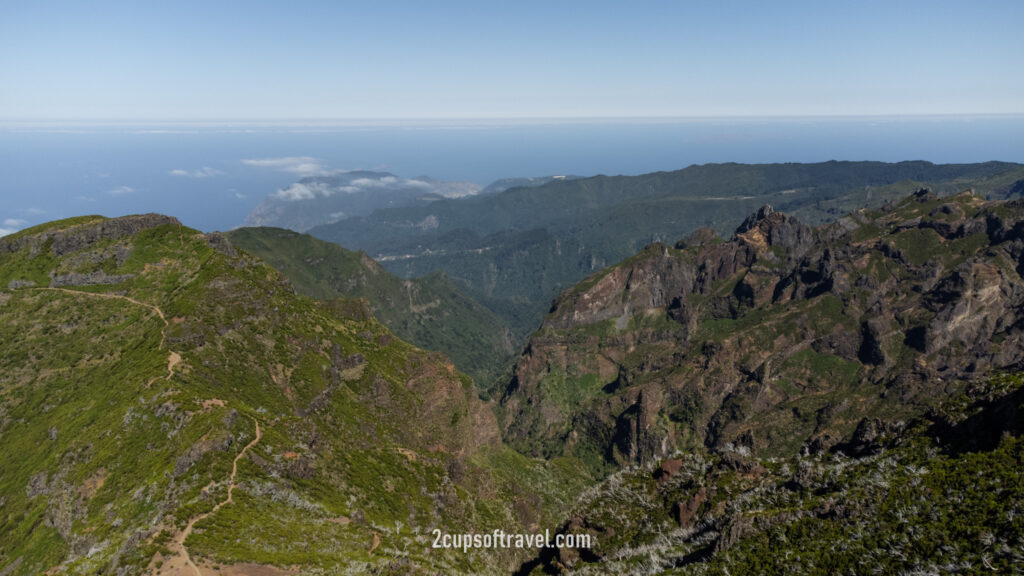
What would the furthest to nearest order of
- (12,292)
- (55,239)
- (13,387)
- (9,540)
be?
(55,239) → (12,292) → (13,387) → (9,540)

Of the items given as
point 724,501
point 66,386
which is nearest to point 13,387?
point 66,386

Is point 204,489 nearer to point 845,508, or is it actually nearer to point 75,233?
point 845,508

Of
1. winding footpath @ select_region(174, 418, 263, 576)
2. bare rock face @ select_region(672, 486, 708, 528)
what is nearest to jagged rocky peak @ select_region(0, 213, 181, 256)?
winding footpath @ select_region(174, 418, 263, 576)

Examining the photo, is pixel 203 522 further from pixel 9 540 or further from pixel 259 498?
pixel 9 540

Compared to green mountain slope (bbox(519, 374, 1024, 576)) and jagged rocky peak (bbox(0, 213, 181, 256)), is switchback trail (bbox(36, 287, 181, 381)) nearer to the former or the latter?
jagged rocky peak (bbox(0, 213, 181, 256))

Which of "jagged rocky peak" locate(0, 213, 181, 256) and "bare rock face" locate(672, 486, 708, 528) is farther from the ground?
"jagged rocky peak" locate(0, 213, 181, 256)

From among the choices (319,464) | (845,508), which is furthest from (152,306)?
(845,508)

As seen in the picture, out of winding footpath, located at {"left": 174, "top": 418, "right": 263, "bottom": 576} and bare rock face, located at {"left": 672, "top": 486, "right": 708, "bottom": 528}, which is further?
bare rock face, located at {"left": 672, "top": 486, "right": 708, "bottom": 528}

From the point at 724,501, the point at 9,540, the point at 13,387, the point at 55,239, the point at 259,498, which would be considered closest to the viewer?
the point at 724,501
